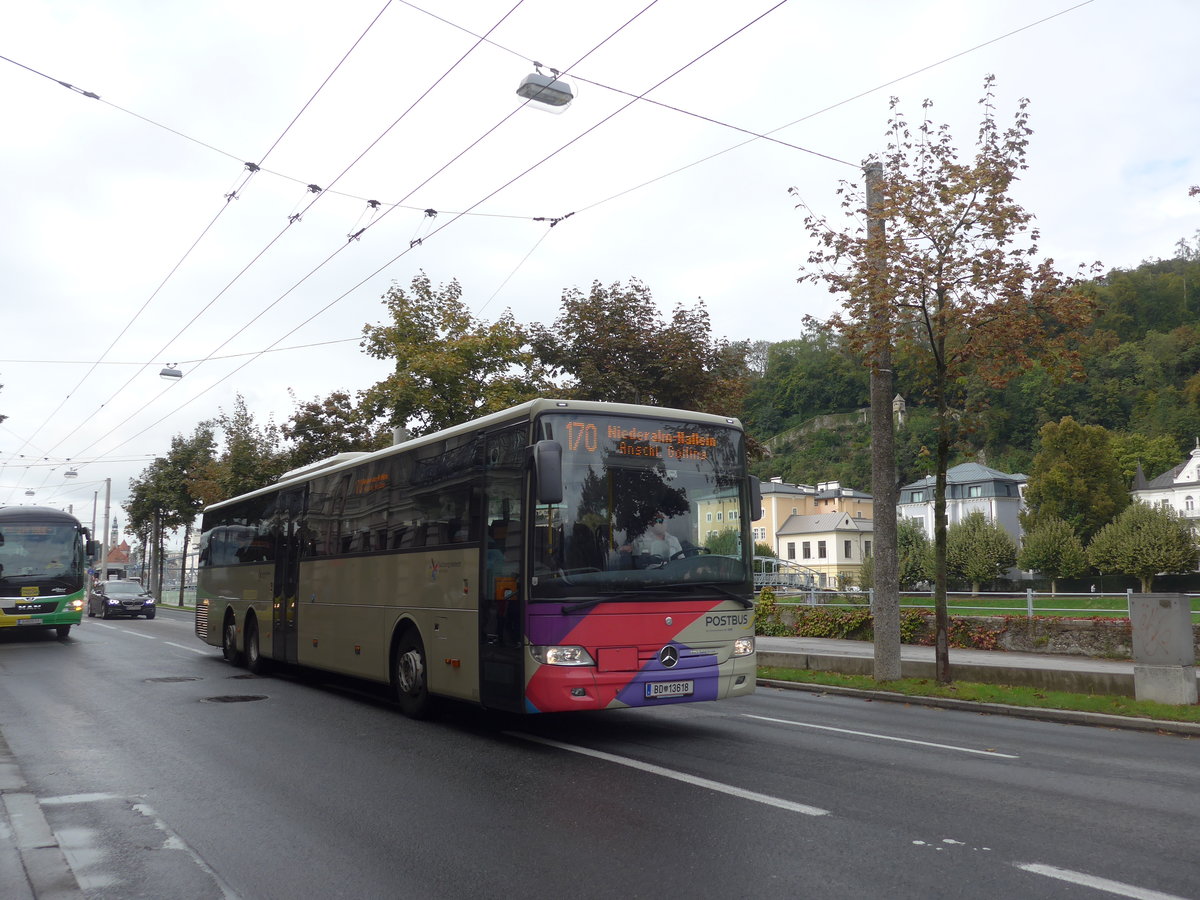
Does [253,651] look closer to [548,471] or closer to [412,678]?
[412,678]

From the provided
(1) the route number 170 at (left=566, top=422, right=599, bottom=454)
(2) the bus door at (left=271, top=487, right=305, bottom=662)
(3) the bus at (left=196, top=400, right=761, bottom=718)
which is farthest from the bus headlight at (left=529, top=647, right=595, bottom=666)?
(2) the bus door at (left=271, top=487, right=305, bottom=662)

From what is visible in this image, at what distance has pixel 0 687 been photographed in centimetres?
1470

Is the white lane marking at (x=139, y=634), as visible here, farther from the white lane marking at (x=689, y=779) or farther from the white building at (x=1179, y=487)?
the white building at (x=1179, y=487)

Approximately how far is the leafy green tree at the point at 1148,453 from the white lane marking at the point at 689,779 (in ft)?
431

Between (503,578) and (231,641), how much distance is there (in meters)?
11.3

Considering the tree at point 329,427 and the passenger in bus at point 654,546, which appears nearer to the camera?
the passenger in bus at point 654,546

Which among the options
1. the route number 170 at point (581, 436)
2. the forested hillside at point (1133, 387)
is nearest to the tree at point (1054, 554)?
the forested hillside at point (1133, 387)

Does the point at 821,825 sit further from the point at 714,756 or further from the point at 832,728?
the point at 832,728

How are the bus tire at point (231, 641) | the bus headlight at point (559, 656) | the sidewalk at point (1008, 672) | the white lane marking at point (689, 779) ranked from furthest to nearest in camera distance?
the bus tire at point (231, 641) → the sidewalk at point (1008, 672) → the bus headlight at point (559, 656) → the white lane marking at point (689, 779)

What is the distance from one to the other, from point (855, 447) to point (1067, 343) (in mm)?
141650

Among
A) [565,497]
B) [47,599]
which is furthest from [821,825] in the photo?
[47,599]

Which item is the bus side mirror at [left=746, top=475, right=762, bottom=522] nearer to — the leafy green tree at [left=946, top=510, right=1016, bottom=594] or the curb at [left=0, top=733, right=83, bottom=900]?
the curb at [left=0, top=733, right=83, bottom=900]

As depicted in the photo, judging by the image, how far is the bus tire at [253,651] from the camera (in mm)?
17188

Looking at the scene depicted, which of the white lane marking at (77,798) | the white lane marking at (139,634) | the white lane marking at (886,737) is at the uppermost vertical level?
the white lane marking at (77,798)
